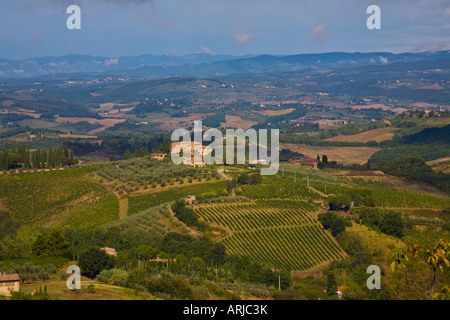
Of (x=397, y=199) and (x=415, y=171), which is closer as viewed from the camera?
(x=397, y=199)

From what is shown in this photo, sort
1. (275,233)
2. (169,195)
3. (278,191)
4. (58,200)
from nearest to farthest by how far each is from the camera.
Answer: (275,233), (278,191), (169,195), (58,200)

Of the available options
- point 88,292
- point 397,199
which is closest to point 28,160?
point 397,199

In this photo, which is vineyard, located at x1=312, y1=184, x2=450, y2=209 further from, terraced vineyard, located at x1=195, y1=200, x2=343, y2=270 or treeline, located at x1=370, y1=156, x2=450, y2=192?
treeline, located at x1=370, y1=156, x2=450, y2=192

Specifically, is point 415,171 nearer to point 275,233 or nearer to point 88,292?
point 275,233

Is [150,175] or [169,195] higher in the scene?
[150,175]

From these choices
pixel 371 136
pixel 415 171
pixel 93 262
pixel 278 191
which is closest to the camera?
pixel 93 262

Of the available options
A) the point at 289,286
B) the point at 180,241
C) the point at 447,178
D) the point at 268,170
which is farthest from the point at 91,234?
the point at 447,178

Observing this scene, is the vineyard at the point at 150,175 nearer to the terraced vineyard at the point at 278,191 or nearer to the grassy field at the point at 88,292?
the terraced vineyard at the point at 278,191

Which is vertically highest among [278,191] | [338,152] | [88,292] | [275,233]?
[88,292]
